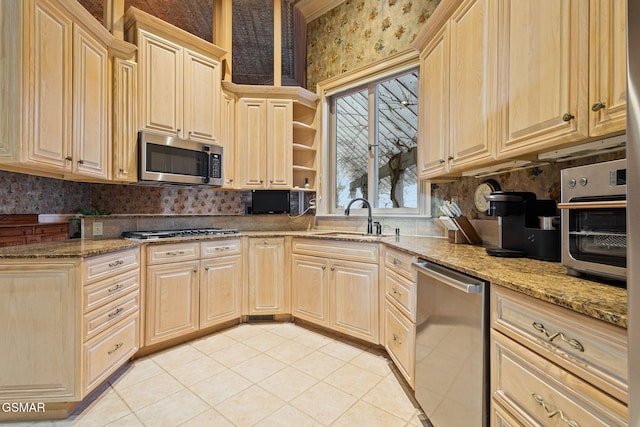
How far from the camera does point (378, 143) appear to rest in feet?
9.91

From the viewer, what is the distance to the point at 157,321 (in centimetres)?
221

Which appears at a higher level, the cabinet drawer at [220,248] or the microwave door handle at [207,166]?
the microwave door handle at [207,166]

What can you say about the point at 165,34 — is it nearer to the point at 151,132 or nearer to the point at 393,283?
the point at 151,132

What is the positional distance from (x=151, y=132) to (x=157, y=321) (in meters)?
1.53

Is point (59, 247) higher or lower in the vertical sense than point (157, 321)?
higher

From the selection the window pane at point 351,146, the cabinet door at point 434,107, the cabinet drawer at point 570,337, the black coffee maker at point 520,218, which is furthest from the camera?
the window pane at point 351,146

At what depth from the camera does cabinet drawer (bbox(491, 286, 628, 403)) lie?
25.3 inches

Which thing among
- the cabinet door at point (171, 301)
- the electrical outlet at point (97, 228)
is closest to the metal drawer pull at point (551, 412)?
the cabinet door at point (171, 301)

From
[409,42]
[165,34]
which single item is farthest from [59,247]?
[409,42]

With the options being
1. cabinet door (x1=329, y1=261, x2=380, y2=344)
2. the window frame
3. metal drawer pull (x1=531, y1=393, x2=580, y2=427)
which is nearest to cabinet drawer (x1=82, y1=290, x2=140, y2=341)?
cabinet door (x1=329, y1=261, x2=380, y2=344)

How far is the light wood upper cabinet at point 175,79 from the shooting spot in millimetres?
2312

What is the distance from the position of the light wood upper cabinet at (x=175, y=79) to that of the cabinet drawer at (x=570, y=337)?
2.65 metres

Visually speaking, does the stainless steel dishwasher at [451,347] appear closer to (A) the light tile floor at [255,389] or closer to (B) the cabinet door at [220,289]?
(A) the light tile floor at [255,389]

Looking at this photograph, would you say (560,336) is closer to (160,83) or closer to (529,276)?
(529,276)
